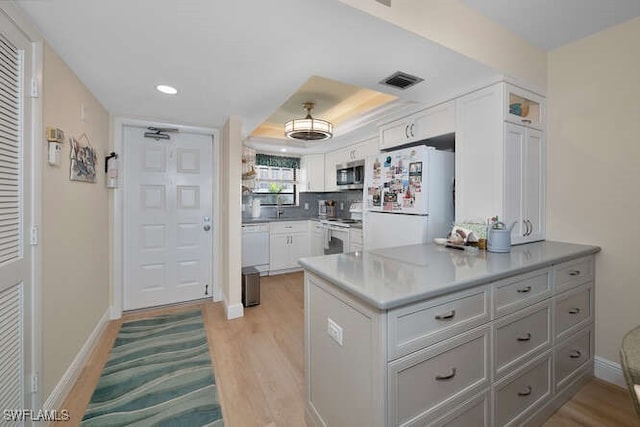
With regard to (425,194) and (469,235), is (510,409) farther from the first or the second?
(425,194)

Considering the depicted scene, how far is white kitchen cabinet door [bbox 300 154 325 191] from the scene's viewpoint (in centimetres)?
497

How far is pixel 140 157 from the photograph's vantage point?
3025 millimetres

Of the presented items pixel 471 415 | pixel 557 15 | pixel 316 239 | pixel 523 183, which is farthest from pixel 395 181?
pixel 316 239

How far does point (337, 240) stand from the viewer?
4195 millimetres

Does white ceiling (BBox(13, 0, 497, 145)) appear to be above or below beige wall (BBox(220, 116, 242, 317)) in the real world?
above

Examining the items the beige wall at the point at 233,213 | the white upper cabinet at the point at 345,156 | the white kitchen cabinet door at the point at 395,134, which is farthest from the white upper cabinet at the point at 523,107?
the beige wall at the point at 233,213

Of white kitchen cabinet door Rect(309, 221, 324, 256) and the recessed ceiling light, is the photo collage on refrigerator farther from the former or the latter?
white kitchen cabinet door Rect(309, 221, 324, 256)

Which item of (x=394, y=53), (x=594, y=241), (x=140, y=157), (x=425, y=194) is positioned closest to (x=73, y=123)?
(x=140, y=157)

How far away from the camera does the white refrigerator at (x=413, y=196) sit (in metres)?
2.24

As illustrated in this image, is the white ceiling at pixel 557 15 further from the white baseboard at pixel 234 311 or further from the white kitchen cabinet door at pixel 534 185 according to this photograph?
the white baseboard at pixel 234 311

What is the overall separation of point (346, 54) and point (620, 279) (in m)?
2.41

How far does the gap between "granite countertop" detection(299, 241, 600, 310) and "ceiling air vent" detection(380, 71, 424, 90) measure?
4.10ft

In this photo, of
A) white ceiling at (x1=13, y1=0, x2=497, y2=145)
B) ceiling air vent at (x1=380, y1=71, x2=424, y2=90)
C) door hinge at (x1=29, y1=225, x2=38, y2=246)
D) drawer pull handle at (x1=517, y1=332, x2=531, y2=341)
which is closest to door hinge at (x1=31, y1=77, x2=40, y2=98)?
white ceiling at (x1=13, y1=0, x2=497, y2=145)

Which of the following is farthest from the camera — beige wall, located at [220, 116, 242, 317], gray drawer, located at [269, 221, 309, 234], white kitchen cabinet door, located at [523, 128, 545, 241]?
gray drawer, located at [269, 221, 309, 234]
